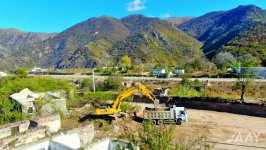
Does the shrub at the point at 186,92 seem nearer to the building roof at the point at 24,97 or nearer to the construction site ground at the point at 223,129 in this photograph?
the construction site ground at the point at 223,129

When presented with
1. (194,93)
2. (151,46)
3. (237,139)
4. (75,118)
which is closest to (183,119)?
(237,139)

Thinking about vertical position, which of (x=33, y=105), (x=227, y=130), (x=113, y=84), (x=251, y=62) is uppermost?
(x=251, y=62)

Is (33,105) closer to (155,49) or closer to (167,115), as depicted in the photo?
(167,115)

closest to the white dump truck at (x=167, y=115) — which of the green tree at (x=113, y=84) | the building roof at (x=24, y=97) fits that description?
the building roof at (x=24, y=97)

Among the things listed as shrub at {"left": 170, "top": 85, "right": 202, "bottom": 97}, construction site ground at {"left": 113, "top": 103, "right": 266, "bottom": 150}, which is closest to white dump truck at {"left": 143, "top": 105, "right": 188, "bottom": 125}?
construction site ground at {"left": 113, "top": 103, "right": 266, "bottom": 150}

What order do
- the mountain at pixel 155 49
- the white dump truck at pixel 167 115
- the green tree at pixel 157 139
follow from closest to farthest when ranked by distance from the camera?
the green tree at pixel 157 139, the white dump truck at pixel 167 115, the mountain at pixel 155 49

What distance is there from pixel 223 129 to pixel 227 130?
1.36 ft

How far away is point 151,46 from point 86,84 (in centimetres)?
9025

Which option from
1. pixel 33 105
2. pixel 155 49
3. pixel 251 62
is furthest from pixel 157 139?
pixel 155 49

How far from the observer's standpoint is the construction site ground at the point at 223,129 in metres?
22.3

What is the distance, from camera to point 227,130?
84.8ft

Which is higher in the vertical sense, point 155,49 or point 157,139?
point 155,49

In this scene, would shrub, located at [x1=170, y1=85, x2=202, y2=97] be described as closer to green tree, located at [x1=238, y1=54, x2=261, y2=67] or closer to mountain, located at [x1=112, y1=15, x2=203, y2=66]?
green tree, located at [x1=238, y1=54, x2=261, y2=67]

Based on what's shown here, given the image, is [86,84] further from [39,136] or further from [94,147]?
[94,147]
